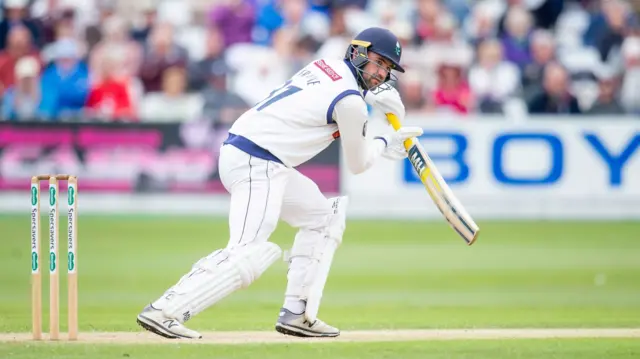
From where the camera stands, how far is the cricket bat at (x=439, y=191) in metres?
6.99

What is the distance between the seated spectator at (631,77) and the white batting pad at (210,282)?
10.5 metres

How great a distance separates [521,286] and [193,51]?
798cm

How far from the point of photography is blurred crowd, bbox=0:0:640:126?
591 inches

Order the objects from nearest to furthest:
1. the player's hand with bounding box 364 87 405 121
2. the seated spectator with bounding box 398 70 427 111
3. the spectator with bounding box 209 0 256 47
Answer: the player's hand with bounding box 364 87 405 121 < the seated spectator with bounding box 398 70 427 111 < the spectator with bounding box 209 0 256 47

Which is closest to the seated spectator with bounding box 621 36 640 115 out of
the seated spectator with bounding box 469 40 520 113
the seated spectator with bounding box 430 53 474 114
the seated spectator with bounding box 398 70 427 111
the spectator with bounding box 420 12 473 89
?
the seated spectator with bounding box 469 40 520 113

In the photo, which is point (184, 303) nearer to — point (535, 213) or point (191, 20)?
point (535, 213)

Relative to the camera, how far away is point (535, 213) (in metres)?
14.4

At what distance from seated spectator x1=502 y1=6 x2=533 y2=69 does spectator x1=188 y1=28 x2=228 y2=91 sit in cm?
377

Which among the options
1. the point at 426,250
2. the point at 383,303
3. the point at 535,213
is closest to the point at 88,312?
the point at 383,303

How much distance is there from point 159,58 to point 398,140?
9166mm

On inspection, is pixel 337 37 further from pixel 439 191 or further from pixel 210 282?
pixel 210 282

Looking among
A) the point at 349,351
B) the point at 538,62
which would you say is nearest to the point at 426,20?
the point at 538,62

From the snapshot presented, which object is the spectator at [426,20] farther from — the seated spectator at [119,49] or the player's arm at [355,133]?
the player's arm at [355,133]

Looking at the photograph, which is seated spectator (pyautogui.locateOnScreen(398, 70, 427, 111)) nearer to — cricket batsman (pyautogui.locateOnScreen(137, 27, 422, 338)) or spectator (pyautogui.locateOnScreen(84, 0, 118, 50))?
spectator (pyautogui.locateOnScreen(84, 0, 118, 50))
